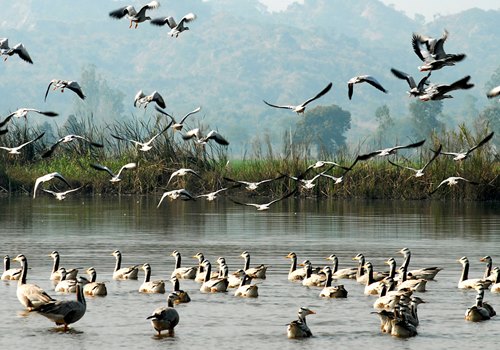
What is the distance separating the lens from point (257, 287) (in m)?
21.4

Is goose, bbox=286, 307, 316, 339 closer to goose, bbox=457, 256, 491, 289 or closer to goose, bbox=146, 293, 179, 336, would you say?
goose, bbox=146, 293, 179, 336

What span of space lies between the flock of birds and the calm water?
0.23 m

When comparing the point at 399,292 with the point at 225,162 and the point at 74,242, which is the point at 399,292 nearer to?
the point at 74,242

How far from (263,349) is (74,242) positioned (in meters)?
15.8

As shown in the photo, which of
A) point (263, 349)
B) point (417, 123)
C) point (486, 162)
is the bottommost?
point (263, 349)

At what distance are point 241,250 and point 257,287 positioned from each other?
827 centimetres

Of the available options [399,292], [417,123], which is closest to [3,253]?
[399,292]

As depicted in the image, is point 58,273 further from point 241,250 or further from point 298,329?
point 241,250

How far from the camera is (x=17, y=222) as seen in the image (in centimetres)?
3744

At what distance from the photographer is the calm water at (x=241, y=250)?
1703 centimetres

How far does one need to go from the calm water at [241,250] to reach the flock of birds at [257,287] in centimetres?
23

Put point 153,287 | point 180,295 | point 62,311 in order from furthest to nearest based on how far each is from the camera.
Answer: point 153,287 < point 180,295 < point 62,311

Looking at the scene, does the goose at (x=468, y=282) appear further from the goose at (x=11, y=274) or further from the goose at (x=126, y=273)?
the goose at (x=11, y=274)

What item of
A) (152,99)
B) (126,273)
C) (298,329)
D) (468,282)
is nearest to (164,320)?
(298,329)
